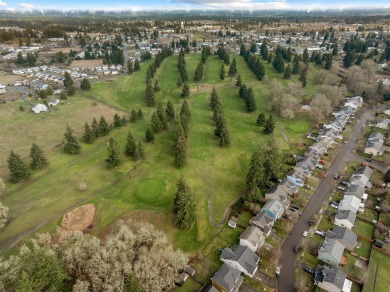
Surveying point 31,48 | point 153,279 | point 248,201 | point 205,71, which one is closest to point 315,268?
point 248,201

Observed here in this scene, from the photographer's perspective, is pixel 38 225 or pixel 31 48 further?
pixel 31 48

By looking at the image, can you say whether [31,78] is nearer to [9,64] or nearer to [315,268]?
[9,64]

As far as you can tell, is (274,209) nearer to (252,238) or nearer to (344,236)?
(252,238)

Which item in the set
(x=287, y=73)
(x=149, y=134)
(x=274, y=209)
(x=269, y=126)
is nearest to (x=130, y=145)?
(x=149, y=134)

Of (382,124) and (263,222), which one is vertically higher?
(382,124)

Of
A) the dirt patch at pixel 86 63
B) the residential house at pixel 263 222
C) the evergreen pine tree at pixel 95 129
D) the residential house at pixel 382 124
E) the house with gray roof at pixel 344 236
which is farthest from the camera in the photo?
the dirt patch at pixel 86 63

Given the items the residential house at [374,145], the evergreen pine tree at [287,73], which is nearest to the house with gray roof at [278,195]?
the residential house at [374,145]

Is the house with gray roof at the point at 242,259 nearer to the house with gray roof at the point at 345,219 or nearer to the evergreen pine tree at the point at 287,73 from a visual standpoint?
the house with gray roof at the point at 345,219
